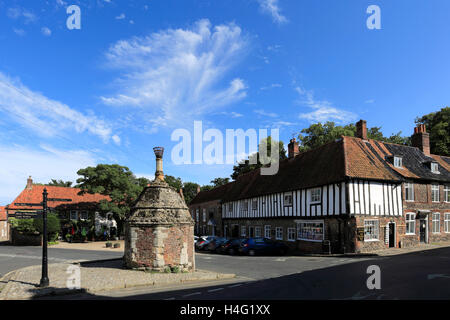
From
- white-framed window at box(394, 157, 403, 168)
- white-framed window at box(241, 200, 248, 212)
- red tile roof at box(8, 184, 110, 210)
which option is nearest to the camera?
white-framed window at box(394, 157, 403, 168)

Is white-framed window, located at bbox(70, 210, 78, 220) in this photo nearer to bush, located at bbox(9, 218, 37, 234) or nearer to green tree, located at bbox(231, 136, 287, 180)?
bush, located at bbox(9, 218, 37, 234)

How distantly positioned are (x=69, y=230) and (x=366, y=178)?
34.1 metres

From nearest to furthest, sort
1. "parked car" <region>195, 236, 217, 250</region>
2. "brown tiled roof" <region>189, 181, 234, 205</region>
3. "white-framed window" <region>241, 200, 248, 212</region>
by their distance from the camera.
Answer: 1. "parked car" <region>195, 236, 217, 250</region>
2. "white-framed window" <region>241, 200, 248, 212</region>
3. "brown tiled roof" <region>189, 181, 234, 205</region>

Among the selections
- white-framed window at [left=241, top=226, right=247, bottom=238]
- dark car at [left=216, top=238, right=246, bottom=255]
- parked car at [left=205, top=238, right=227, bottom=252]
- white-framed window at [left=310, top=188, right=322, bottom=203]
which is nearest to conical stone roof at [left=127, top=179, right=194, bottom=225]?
dark car at [left=216, top=238, right=246, bottom=255]

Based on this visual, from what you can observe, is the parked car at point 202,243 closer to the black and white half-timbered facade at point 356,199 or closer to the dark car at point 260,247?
the black and white half-timbered facade at point 356,199

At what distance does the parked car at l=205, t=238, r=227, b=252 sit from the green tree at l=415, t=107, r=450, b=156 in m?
27.2

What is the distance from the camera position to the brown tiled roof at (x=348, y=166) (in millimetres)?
20453

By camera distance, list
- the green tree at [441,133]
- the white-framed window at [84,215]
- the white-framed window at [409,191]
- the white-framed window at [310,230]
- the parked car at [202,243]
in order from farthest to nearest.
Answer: the white-framed window at [84,215]
the green tree at [441,133]
the parked car at [202,243]
the white-framed window at [409,191]
the white-framed window at [310,230]

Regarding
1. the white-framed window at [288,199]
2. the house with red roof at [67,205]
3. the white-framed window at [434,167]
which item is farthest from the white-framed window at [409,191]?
the house with red roof at [67,205]

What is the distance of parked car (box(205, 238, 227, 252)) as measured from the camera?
24778 mm

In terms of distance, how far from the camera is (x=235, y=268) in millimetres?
14484

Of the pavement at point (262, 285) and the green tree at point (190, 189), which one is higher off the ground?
the green tree at point (190, 189)
